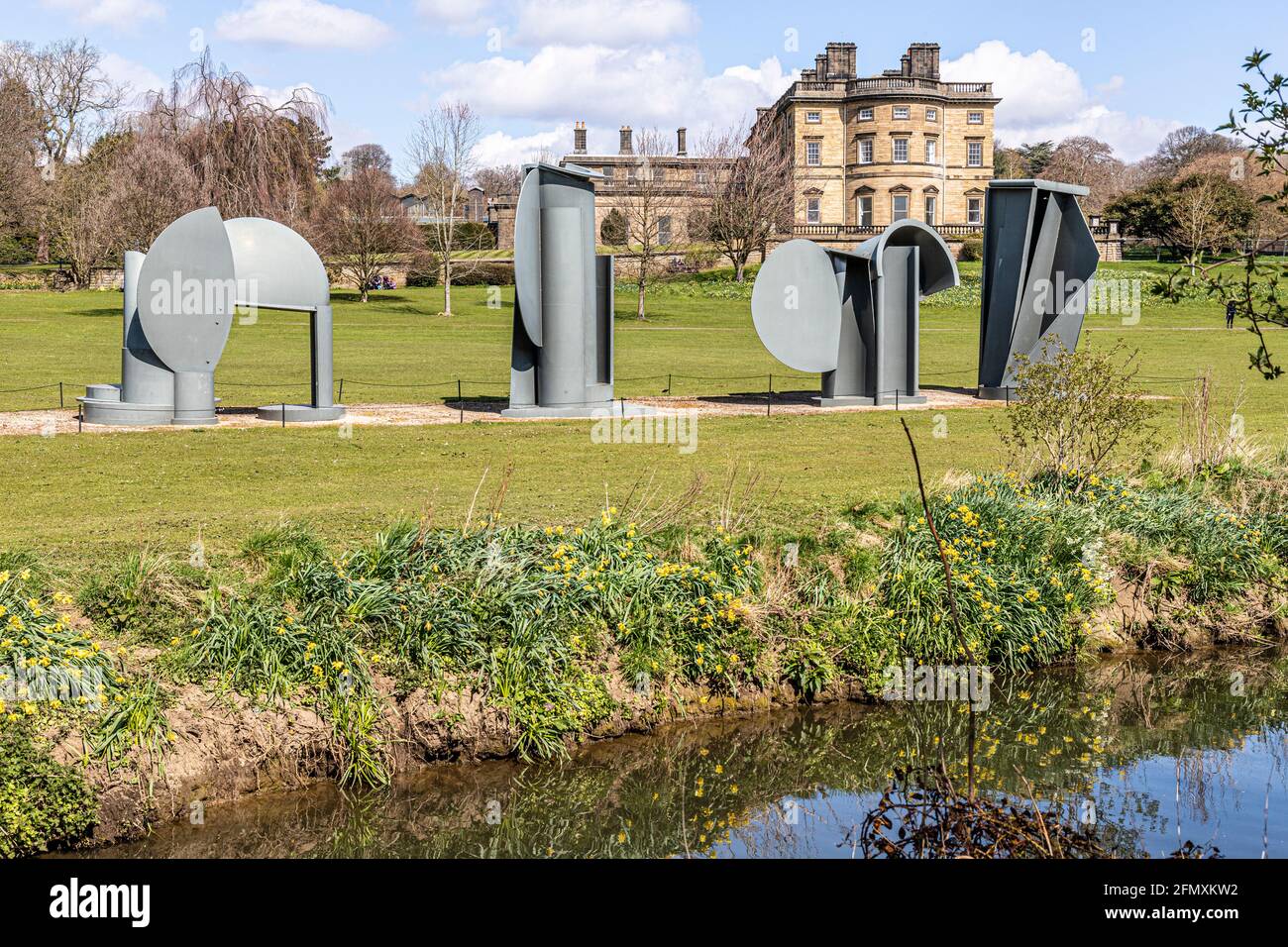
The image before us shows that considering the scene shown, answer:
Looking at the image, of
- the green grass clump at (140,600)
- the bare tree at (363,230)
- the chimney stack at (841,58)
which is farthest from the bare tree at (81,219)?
the green grass clump at (140,600)

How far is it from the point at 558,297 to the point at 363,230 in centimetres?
3234

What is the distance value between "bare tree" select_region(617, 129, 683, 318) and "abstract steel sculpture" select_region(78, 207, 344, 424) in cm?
2730

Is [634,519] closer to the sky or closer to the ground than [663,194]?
closer to the ground

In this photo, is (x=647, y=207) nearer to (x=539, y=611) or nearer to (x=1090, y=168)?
(x=539, y=611)

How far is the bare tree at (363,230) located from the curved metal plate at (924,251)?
28921mm

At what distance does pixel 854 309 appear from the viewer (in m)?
23.6

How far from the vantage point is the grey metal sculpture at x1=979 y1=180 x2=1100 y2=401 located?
24.9 metres

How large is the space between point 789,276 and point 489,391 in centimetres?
660

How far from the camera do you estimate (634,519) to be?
38.0 ft

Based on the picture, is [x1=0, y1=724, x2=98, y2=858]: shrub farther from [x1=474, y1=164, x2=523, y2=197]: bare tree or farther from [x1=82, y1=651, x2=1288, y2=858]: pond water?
[x1=474, y1=164, x2=523, y2=197]: bare tree

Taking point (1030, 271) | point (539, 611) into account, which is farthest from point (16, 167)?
point (539, 611)

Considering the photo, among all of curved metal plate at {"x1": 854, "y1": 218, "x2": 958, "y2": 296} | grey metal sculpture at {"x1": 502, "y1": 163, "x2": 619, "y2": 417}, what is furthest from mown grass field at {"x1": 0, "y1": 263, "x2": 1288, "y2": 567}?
curved metal plate at {"x1": 854, "y1": 218, "x2": 958, "y2": 296}

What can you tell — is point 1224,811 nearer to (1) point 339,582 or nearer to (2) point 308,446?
(1) point 339,582

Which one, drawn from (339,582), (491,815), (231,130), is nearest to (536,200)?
(339,582)
